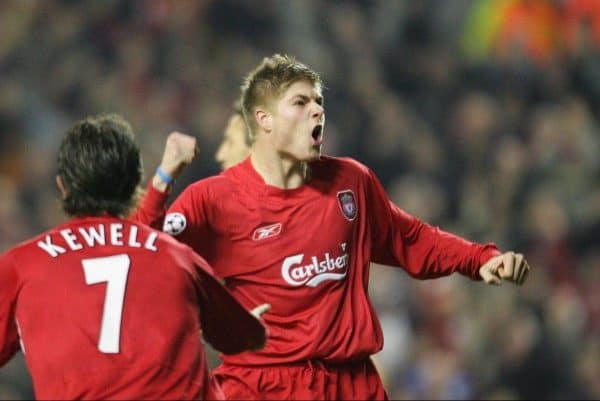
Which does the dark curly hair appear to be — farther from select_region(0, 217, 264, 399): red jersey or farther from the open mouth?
the open mouth

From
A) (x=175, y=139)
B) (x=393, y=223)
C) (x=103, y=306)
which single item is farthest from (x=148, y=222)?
(x=393, y=223)

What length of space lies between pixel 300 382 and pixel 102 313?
123 cm

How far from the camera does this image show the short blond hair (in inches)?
188

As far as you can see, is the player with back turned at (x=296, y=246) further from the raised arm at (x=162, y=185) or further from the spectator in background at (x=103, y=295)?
the spectator in background at (x=103, y=295)

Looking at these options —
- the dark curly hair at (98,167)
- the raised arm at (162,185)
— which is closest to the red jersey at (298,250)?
the raised arm at (162,185)

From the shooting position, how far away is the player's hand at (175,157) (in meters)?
4.13

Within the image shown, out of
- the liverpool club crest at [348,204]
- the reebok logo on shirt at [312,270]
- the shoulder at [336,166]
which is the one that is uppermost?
the shoulder at [336,166]

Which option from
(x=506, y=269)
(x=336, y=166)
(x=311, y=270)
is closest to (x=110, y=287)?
(x=311, y=270)

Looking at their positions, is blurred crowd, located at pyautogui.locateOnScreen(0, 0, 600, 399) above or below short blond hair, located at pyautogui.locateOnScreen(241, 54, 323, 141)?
below

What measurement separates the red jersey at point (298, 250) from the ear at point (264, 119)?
0.16m

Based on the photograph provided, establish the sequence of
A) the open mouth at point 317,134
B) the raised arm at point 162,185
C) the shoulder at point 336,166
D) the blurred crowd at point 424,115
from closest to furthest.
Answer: the raised arm at point 162,185, the open mouth at point 317,134, the shoulder at point 336,166, the blurred crowd at point 424,115

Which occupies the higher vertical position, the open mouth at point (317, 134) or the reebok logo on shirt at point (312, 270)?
the open mouth at point (317, 134)

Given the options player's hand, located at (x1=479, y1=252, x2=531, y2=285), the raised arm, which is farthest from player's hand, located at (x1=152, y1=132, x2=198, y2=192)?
player's hand, located at (x1=479, y1=252, x2=531, y2=285)

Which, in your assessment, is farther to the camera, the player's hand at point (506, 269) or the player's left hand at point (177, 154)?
the player's hand at point (506, 269)
